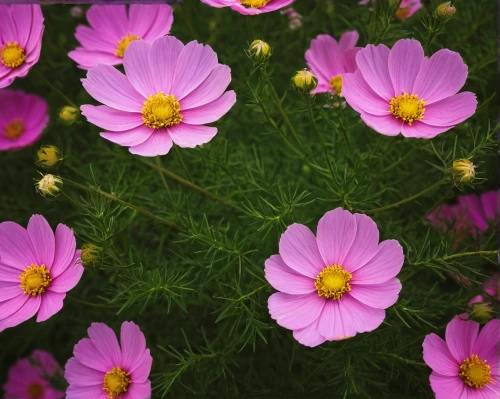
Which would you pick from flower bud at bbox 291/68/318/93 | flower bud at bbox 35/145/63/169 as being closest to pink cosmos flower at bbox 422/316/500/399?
flower bud at bbox 291/68/318/93

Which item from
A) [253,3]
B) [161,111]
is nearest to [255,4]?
[253,3]

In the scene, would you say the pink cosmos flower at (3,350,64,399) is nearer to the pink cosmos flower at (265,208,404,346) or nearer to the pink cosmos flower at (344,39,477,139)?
the pink cosmos flower at (265,208,404,346)

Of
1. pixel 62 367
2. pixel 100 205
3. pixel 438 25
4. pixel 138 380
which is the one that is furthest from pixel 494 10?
pixel 62 367

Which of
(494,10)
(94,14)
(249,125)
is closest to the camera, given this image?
(94,14)

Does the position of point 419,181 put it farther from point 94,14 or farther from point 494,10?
point 94,14

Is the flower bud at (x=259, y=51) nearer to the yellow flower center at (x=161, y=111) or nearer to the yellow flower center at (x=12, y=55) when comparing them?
the yellow flower center at (x=161, y=111)

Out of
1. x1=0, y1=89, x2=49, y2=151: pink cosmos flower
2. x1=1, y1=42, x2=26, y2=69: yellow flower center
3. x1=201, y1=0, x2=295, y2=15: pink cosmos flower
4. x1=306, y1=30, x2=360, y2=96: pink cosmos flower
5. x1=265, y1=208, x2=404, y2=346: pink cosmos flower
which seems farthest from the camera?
x1=0, y1=89, x2=49, y2=151: pink cosmos flower
